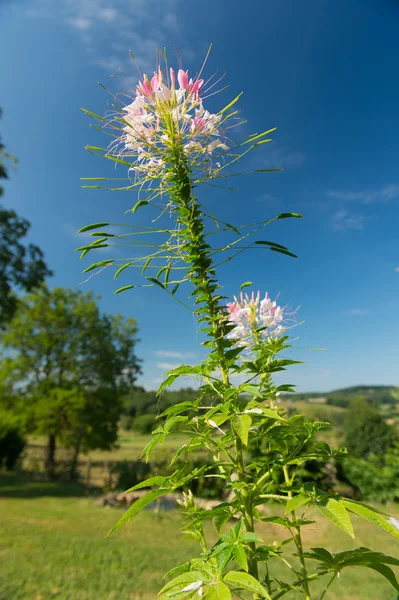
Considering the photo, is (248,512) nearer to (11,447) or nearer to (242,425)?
(242,425)

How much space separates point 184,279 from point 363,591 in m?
5.52

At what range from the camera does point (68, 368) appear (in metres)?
17.5

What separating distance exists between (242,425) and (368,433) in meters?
15.4

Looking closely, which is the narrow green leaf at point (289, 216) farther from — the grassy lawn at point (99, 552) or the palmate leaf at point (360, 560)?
the grassy lawn at point (99, 552)

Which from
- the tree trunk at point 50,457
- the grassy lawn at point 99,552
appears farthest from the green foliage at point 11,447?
the grassy lawn at point 99,552

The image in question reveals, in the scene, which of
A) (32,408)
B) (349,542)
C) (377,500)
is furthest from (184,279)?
(32,408)

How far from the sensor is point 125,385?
18.7 meters

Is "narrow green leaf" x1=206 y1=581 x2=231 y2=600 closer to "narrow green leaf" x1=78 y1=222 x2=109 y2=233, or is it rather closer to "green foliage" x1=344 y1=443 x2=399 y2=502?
"narrow green leaf" x1=78 y1=222 x2=109 y2=233

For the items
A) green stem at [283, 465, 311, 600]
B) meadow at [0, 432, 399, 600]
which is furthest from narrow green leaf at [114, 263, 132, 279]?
meadow at [0, 432, 399, 600]

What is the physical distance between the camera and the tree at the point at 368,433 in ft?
42.9

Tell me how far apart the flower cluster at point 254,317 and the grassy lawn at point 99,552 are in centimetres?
323

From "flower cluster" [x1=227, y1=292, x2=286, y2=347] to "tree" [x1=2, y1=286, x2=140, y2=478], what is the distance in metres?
15.9

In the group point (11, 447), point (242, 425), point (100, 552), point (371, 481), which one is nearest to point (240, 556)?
point (242, 425)

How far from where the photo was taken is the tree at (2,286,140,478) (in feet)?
52.8
